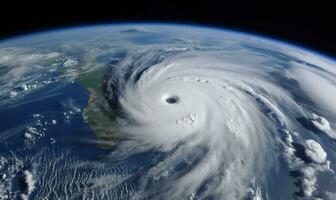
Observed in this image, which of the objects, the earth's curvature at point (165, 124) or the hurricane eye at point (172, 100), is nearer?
the earth's curvature at point (165, 124)

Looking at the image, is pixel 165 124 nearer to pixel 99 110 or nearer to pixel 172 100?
pixel 172 100

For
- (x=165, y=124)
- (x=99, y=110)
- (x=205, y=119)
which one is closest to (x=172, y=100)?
(x=165, y=124)

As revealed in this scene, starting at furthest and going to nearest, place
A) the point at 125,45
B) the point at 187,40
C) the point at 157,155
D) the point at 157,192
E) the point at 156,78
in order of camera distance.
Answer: the point at 187,40 → the point at 125,45 → the point at 156,78 → the point at 157,155 → the point at 157,192

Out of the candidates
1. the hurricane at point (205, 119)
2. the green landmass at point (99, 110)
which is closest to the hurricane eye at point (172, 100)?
the hurricane at point (205, 119)

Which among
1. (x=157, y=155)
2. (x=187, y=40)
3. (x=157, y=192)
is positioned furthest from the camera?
(x=187, y=40)

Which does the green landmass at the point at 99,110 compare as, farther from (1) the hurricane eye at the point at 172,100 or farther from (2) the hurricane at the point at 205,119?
(1) the hurricane eye at the point at 172,100

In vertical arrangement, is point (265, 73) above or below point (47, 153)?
above

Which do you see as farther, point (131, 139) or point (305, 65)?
point (305, 65)

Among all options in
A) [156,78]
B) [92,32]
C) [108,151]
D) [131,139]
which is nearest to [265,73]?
[156,78]

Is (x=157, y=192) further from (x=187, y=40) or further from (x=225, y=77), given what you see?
(x=187, y=40)
